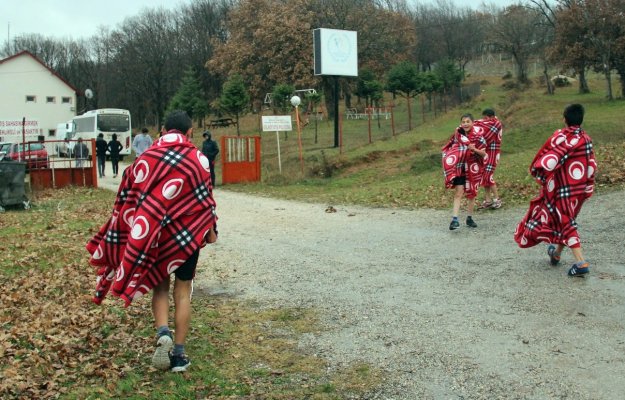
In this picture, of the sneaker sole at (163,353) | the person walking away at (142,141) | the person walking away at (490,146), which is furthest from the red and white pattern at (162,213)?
the person walking away at (142,141)

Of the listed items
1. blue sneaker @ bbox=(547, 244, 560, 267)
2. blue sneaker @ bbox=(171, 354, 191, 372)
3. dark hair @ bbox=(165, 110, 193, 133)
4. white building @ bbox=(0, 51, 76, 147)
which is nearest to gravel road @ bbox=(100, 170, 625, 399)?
blue sneaker @ bbox=(547, 244, 560, 267)

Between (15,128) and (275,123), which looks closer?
(275,123)

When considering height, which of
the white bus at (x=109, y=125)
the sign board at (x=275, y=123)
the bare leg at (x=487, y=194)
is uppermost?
the white bus at (x=109, y=125)

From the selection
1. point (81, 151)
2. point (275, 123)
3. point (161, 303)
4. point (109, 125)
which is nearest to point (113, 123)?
point (109, 125)

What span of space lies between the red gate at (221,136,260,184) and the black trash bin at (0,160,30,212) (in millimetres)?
6838

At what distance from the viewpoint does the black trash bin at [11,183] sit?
52.5 feet

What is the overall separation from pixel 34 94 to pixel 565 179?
6919 cm

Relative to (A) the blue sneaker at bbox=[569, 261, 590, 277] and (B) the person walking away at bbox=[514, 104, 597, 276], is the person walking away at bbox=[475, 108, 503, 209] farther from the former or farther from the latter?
(A) the blue sneaker at bbox=[569, 261, 590, 277]

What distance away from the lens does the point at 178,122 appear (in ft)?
16.4

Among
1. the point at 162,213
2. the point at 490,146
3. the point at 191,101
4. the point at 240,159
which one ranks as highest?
the point at 191,101

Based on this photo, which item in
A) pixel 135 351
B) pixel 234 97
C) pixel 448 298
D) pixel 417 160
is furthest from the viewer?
pixel 234 97

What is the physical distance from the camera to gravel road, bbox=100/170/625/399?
4574mm

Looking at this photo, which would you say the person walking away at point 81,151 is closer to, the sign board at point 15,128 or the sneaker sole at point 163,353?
the sign board at point 15,128

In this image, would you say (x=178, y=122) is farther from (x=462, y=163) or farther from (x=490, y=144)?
(x=490, y=144)
